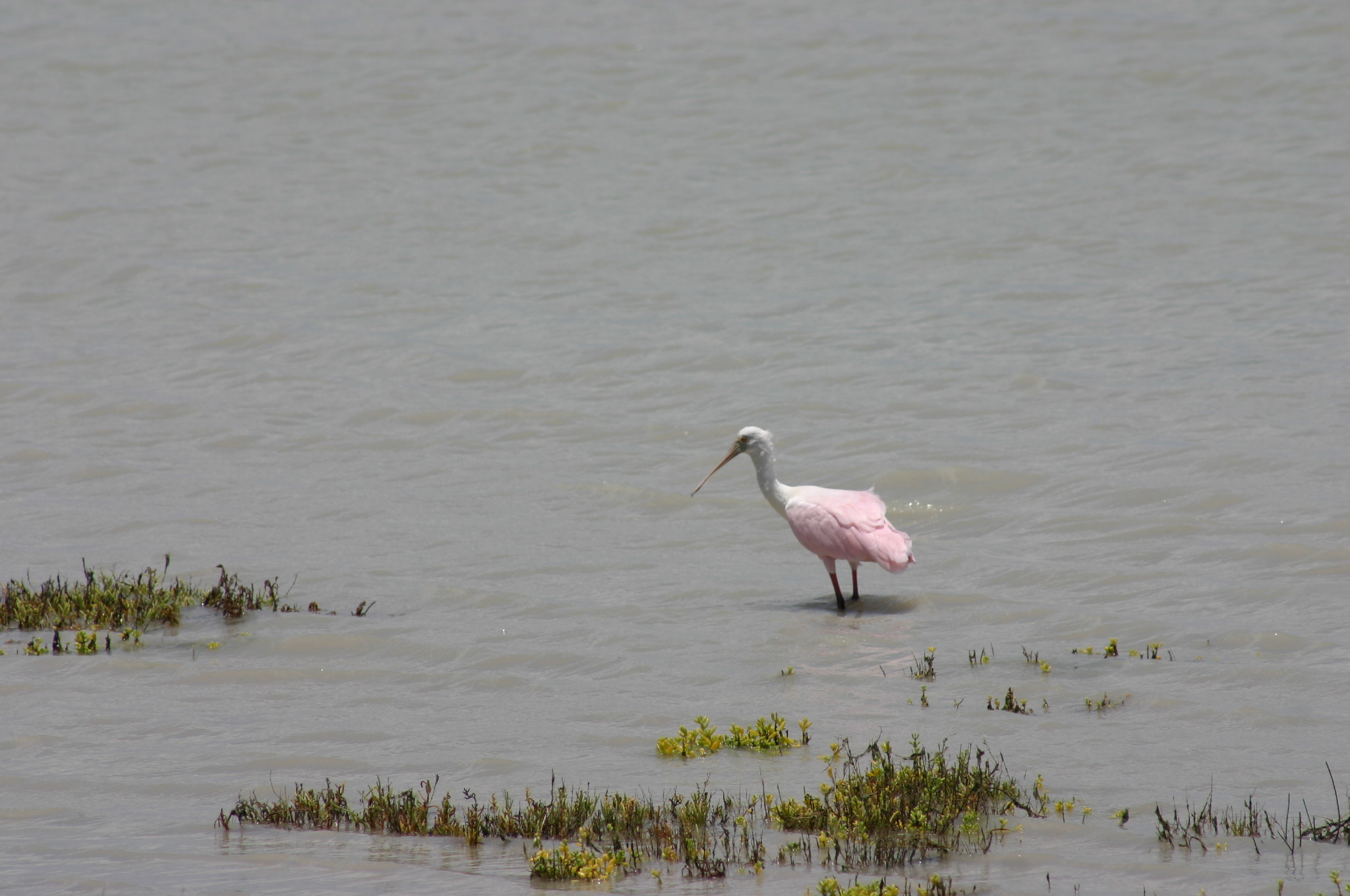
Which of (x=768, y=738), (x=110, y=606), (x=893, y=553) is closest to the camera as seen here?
(x=768, y=738)

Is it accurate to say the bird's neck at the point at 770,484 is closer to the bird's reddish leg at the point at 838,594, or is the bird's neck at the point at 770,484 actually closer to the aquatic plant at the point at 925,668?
the bird's reddish leg at the point at 838,594

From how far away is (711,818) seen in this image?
18.8 feet

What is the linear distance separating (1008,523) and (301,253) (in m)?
13.8

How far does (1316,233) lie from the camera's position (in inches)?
761

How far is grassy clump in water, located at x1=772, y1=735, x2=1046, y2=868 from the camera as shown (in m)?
5.39

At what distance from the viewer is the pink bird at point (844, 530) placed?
380 inches

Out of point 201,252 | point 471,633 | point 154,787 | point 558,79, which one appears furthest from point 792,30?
point 154,787

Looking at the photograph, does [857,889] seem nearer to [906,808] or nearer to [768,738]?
[906,808]

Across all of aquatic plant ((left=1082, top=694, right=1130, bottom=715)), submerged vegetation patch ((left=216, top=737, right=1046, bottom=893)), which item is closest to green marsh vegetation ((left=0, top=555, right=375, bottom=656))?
submerged vegetation patch ((left=216, top=737, right=1046, bottom=893))

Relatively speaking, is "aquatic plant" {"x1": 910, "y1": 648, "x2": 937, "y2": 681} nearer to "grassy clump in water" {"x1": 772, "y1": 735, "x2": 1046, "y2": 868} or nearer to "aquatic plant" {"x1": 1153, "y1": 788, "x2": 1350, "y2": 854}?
"grassy clump in water" {"x1": 772, "y1": 735, "x2": 1046, "y2": 868}

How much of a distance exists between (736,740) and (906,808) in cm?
129

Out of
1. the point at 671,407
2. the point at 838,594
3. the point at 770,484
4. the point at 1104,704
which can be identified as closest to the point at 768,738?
the point at 1104,704

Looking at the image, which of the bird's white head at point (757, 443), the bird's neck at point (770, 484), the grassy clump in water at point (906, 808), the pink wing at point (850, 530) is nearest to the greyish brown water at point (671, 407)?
the grassy clump in water at point (906, 808)

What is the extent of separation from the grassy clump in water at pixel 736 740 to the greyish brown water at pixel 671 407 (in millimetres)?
87
